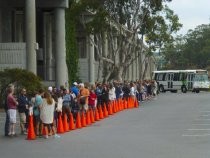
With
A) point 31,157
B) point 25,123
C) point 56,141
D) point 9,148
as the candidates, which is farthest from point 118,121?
point 31,157

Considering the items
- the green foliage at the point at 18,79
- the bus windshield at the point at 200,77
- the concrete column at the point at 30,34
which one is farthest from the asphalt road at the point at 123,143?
the bus windshield at the point at 200,77

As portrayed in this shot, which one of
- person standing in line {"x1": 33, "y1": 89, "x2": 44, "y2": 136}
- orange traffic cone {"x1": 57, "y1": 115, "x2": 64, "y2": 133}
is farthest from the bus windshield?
person standing in line {"x1": 33, "y1": 89, "x2": 44, "y2": 136}

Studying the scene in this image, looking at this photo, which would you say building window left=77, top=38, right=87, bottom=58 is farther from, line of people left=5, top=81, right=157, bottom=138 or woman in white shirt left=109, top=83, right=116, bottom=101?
line of people left=5, top=81, right=157, bottom=138

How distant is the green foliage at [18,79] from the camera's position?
3356cm

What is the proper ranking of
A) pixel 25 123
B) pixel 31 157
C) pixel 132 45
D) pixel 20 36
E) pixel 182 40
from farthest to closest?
pixel 182 40 < pixel 132 45 < pixel 20 36 < pixel 25 123 < pixel 31 157

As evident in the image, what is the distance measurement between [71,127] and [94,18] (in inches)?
1031

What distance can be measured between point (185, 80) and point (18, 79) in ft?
134

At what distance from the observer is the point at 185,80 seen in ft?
237

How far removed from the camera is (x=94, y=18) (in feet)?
160

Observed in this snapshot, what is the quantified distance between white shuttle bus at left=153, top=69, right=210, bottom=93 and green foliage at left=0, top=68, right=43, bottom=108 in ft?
130

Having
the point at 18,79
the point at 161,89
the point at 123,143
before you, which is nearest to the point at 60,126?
the point at 123,143

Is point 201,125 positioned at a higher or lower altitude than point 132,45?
lower

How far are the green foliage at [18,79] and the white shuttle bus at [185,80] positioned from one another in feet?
130

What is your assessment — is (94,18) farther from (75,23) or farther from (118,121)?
(118,121)
